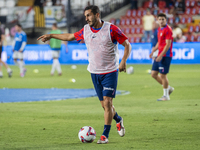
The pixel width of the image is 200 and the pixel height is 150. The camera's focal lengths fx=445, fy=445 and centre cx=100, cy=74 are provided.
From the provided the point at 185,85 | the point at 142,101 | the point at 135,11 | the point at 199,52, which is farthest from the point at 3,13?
the point at 142,101

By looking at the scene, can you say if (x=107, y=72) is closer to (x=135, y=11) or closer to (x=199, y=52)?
(x=199, y=52)

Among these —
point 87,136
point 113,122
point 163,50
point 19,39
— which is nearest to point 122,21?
point 19,39

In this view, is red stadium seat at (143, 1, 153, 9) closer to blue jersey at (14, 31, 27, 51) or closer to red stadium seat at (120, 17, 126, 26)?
red stadium seat at (120, 17, 126, 26)

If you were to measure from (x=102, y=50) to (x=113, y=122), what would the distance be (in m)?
2.24

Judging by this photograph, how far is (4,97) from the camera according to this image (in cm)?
1294

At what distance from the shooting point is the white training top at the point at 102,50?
6.76m

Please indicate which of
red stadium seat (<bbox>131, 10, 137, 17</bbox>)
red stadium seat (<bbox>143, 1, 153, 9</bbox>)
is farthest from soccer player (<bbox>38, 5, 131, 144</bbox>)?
red stadium seat (<bbox>143, 1, 153, 9</bbox>)

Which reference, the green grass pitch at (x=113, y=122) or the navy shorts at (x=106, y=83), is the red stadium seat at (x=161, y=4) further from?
the navy shorts at (x=106, y=83)

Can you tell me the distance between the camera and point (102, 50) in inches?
269

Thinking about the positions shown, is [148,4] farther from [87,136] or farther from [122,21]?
[87,136]

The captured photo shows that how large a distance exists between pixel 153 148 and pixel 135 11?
29891 mm

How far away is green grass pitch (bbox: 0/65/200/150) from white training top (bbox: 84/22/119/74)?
113 cm

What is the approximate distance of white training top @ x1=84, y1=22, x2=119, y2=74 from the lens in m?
6.76

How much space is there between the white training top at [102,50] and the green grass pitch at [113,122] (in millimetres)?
1131
